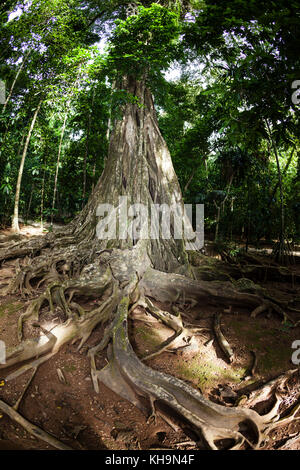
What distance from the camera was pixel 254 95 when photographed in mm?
2539

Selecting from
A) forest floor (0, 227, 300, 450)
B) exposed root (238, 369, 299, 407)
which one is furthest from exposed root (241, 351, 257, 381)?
exposed root (238, 369, 299, 407)

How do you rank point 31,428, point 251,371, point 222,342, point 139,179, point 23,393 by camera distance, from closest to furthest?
point 31,428, point 23,393, point 251,371, point 222,342, point 139,179

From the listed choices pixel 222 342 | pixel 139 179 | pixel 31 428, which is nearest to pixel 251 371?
pixel 222 342

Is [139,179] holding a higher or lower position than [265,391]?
higher

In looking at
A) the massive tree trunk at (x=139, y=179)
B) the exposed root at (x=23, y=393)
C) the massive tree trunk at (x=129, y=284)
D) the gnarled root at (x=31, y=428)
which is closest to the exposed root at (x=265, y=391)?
the massive tree trunk at (x=129, y=284)

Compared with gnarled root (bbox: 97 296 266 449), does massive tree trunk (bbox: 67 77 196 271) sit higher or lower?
higher

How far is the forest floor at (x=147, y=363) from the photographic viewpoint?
6.14ft

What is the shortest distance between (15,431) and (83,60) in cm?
712

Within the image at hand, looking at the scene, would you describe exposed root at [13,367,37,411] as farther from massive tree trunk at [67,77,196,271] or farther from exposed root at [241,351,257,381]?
massive tree trunk at [67,77,196,271]

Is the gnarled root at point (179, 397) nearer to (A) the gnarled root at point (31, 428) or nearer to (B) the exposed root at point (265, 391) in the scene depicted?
(B) the exposed root at point (265, 391)

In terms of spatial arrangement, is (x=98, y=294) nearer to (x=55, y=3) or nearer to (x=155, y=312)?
(x=155, y=312)

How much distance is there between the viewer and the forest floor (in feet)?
6.14

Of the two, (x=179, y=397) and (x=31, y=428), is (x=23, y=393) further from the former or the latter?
(x=179, y=397)

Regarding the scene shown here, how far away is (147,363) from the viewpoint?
2719 mm
